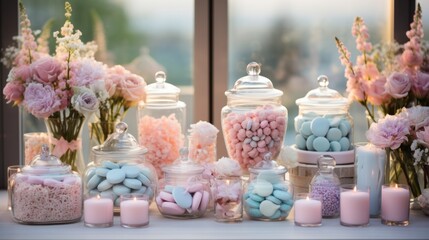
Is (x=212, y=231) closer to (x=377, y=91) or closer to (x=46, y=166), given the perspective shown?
(x=46, y=166)

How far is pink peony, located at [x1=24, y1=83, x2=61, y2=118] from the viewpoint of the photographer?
227 centimetres

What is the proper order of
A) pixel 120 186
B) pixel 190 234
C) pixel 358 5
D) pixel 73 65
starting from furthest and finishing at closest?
pixel 358 5
pixel 73 65
pixel 120 186
pixel 190 234

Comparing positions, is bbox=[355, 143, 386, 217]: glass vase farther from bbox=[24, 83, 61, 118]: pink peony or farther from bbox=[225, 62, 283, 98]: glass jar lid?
bbox=[24, 83, 61, 118]: pink peony

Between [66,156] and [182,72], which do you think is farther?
[182,72]

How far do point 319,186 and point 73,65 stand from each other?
0.76 metres

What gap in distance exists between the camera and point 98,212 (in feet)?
6.89

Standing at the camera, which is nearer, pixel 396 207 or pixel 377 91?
pixel 396 207

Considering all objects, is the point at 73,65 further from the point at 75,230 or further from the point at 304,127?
the point at 304,127

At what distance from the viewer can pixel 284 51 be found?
105 inches

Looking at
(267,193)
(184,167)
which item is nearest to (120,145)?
(184,167)

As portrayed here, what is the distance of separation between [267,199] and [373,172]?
1.00ft

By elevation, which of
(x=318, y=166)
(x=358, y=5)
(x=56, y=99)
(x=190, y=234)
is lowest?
(x=190, y=234)

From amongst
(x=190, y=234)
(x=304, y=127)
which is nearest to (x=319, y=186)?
(x=304, y=127)

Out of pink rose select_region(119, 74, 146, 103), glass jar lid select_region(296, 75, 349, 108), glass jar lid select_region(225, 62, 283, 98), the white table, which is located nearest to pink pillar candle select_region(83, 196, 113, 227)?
the white table
